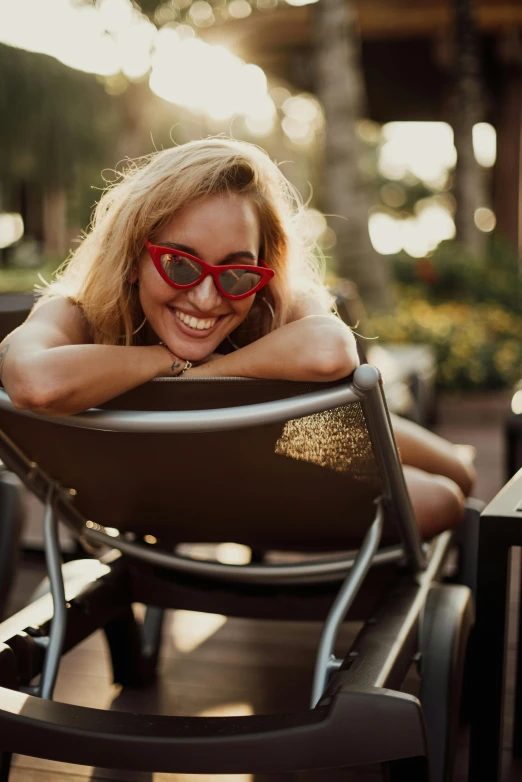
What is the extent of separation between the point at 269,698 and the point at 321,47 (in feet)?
23.8

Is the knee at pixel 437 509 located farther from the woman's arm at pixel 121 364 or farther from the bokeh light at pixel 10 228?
the bokeh light at pixel 10 228

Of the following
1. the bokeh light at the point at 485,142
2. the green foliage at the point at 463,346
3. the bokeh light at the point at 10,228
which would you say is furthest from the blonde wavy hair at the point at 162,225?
the bokeh light at the point at 10,228

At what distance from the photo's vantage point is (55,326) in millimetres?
1903

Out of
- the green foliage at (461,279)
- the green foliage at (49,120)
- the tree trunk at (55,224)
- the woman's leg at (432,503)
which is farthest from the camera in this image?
the tree trunk at (55,224)

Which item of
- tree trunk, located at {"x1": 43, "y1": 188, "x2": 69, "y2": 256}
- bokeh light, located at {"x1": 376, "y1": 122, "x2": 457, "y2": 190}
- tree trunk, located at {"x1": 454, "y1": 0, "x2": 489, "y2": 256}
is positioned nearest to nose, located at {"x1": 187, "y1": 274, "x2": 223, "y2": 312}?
tree trunk, located at {"x1": 454, "y1": 0, "x2": 489, "y2": 256}

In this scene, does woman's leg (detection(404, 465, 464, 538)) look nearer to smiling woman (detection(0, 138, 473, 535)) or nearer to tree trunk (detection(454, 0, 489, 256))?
smiling woman (detection(0, 138, 473, 535))

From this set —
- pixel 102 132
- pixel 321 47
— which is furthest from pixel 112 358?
pixel 102 132

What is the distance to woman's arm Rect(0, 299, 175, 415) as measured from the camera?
5.27ft

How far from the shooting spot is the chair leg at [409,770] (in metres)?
1.60

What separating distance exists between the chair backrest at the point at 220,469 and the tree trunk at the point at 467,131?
9.84m

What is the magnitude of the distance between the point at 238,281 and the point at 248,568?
62 centimetres

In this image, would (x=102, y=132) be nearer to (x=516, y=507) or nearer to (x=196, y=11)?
(x=196, y=11)

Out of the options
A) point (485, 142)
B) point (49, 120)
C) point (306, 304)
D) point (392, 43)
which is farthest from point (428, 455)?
point (485, 142)

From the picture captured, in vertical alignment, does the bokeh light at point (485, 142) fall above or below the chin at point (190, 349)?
above
